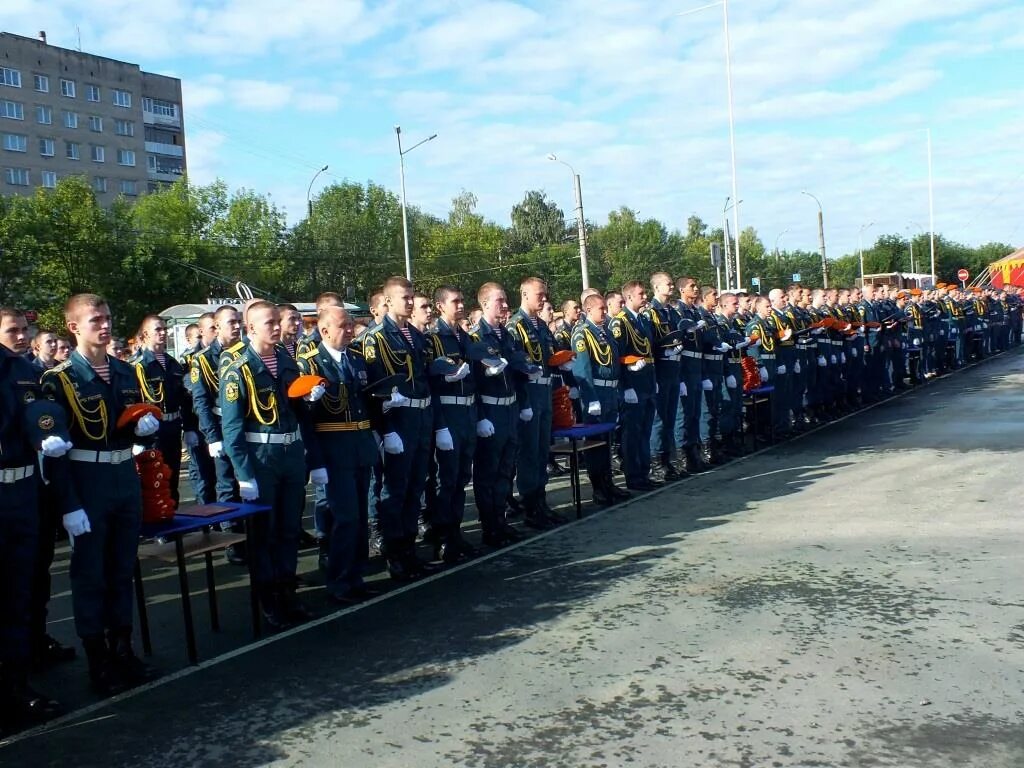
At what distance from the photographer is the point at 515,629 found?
5.43m

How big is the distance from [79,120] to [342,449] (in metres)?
74.5

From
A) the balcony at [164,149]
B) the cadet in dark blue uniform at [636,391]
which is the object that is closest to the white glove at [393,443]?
the cadet in dark blue uniform at [636,391]

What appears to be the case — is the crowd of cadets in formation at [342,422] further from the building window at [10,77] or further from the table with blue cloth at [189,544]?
the building window at [10,77]

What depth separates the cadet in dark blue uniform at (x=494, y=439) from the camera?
7699 mm

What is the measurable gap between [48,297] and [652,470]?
Answer: 3119cm

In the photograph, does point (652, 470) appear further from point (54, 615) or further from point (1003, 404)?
point (1003, 404)

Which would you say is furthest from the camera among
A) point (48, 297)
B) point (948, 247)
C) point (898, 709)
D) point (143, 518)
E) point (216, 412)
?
point (948, 247)

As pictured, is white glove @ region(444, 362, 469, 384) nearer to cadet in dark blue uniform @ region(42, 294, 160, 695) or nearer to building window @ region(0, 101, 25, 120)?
cadet in dark blue uniform @ region(42, 294, 160, 695)

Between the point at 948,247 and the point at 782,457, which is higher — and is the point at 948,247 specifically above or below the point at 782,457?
above

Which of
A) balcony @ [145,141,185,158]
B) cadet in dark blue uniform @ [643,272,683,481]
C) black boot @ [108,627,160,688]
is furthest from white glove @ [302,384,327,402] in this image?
balcony @ [145,141,185,158]

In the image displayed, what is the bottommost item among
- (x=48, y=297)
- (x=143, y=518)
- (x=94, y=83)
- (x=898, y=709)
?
(x=898, y=709)

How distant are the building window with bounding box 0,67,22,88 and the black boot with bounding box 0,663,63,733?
72644 millimetres

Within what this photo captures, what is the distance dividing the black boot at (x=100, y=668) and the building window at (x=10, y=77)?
72464 millimetres

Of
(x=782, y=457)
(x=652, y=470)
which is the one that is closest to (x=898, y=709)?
(x=652, y=470)
